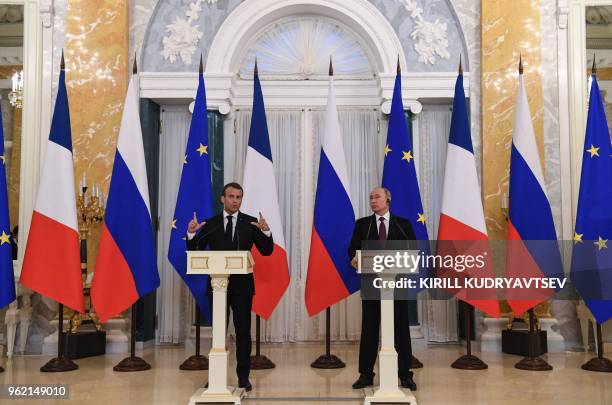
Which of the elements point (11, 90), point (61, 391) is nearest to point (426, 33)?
point (11, 90)

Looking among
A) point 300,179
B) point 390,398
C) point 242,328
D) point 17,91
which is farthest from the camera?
A: point 300,179

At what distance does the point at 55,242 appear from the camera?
6016 mm

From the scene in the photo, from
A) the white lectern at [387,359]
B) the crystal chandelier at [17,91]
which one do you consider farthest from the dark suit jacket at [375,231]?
the crystal chandelier at [17,91]

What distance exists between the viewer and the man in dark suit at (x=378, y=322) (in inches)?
198

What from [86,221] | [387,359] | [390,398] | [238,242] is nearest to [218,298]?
[238,242]

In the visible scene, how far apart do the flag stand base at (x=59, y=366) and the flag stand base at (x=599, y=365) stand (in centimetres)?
459

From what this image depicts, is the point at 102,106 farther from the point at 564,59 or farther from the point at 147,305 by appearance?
the point at 564,59

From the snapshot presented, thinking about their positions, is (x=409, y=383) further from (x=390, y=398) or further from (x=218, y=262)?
(x=218, y=262)

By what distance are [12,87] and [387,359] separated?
17.2 ft

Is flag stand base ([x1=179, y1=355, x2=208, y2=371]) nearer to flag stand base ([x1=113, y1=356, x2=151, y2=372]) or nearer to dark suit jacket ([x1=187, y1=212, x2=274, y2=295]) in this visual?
flag stand base ([x1=113, y1=356, x2=151, y2=372])

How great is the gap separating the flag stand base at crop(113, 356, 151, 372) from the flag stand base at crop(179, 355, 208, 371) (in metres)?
0.33

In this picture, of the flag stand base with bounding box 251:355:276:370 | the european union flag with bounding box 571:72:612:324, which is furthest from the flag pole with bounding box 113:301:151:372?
→ the european union flag with bounding box 571:72:612:324

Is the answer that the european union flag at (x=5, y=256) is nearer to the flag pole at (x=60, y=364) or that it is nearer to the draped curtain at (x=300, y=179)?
the flag pole at (x=60, y=364)

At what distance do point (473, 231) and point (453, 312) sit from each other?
1.59 meters
